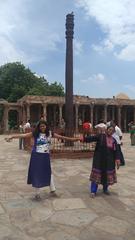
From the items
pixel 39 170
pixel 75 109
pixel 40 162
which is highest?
pixel 75 109

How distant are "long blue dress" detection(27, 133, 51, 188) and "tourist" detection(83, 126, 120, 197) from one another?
0.81 m

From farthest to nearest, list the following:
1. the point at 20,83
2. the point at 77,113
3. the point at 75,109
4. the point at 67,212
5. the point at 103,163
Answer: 1. the point at 20,83
2. the point at 77,113
3. the point at 75,109
4. the point at 103,163
5. the point at 67,212

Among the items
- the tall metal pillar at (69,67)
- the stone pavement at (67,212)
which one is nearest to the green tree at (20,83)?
the tall metal pillar at (69,67)

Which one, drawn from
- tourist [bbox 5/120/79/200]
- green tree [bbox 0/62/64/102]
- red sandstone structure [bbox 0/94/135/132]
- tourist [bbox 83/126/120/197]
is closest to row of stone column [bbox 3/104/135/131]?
red sandstone structure [bbox 0/94/135/132]

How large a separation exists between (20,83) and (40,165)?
3938 cm

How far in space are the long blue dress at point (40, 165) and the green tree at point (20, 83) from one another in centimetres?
3666

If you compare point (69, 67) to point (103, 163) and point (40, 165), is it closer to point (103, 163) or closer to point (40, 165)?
point (103, 163)

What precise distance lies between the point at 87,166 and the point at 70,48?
6184mm

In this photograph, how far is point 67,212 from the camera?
548 cm

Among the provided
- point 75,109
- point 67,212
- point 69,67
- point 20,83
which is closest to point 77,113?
point 75,109

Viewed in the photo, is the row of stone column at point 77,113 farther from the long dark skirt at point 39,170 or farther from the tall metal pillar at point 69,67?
the long dark skirt at point 39,170

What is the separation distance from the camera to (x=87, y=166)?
10539 mm

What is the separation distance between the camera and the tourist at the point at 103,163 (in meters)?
6.57

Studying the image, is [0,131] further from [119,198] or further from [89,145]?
[119,198]
